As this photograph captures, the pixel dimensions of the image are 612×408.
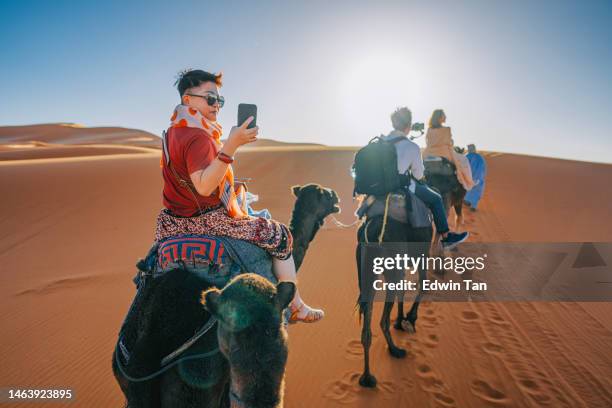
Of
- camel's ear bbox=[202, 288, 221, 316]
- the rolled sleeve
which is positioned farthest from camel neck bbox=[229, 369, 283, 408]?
the rolled sleeve

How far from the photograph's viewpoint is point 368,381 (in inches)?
175

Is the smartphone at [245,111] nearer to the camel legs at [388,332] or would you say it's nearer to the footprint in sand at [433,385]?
the camel legs at [388,332]

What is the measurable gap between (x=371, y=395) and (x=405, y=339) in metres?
1.49

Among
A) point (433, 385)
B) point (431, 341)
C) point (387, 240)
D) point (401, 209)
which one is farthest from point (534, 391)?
point (401, 209)

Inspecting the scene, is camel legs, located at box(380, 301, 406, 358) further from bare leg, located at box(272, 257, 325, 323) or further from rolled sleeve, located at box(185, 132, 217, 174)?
rolled sleeve, located at box(185, 132, 217, 174)

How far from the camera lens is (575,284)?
770cm

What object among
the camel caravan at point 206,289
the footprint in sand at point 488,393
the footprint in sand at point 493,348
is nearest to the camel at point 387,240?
the footprint in sand at point 488,393

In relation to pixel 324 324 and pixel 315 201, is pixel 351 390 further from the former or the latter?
pixel 315 201

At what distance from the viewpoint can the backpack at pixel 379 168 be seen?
191 inches

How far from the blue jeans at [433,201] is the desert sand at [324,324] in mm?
1887

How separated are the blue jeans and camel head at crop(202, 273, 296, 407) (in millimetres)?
4296

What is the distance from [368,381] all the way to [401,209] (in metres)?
2.43

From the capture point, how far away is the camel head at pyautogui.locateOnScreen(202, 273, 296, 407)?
152 cm

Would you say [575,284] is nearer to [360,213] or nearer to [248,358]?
[360,213]
